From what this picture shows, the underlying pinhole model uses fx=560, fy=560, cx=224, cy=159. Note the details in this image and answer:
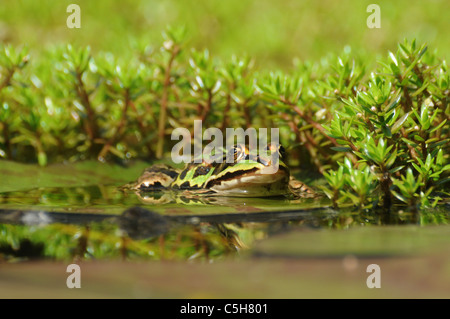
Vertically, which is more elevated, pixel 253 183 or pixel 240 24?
pixel 240 24

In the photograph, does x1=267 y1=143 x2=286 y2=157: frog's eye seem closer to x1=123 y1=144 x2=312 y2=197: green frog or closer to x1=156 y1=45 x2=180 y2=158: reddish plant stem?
x1=123 y1=144 x2=312 y2=197: green frog

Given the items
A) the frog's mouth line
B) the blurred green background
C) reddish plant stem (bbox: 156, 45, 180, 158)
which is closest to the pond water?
the frog's mouth line

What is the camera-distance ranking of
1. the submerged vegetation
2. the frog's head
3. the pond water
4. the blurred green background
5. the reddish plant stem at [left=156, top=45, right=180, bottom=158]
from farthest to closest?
the blurred green background < the reddish plant stem at [left=156, top=45, right=180, bottom=158] < the frog's head < the submerged vegetation < the pond water

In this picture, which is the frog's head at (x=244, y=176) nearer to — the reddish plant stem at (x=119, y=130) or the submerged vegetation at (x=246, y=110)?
the submerged vegetation at (x=246, y=110)

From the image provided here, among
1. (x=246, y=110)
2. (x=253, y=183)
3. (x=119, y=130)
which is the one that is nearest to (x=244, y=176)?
(x=253, y=183)

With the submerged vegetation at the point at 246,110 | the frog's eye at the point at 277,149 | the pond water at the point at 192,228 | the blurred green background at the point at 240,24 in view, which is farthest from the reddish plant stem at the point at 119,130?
the blurred green background at the point at 240,24

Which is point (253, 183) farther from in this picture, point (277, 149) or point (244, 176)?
point (277, 149)
